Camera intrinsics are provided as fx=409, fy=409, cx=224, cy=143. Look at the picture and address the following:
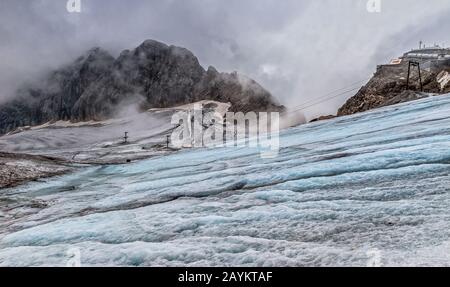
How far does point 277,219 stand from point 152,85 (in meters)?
169

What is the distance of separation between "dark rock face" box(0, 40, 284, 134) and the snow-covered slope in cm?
14508

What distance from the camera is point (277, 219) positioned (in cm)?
750

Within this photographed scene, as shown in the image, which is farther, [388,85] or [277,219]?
[388,85]

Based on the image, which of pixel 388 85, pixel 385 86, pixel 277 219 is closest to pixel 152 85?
pixel 385 86

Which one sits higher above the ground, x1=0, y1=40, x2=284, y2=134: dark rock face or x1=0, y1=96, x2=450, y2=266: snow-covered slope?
x1=0, y1=40, x2=284, y2=134: dark rock face

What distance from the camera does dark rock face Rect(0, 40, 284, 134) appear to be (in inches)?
6403

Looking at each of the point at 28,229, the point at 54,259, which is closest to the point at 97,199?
the point at 28,229

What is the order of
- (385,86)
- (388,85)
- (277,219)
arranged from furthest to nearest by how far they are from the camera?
1. (385,86)
2. (388,85)
3. (277,219)

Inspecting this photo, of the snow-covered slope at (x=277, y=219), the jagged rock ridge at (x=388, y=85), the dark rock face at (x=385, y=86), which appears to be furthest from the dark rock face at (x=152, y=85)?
the snow-covered slope at (x=277, y=219)

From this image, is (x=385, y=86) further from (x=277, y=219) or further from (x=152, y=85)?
(x=152, y=85)

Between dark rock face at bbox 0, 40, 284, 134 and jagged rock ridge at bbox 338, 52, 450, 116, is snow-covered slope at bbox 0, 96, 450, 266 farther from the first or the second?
dark rock face at bbox 0, 40, 284, 134

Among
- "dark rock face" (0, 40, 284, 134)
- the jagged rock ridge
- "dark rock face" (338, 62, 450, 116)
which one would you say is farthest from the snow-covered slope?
"dark rock face" (0, 40, 284, 134)
